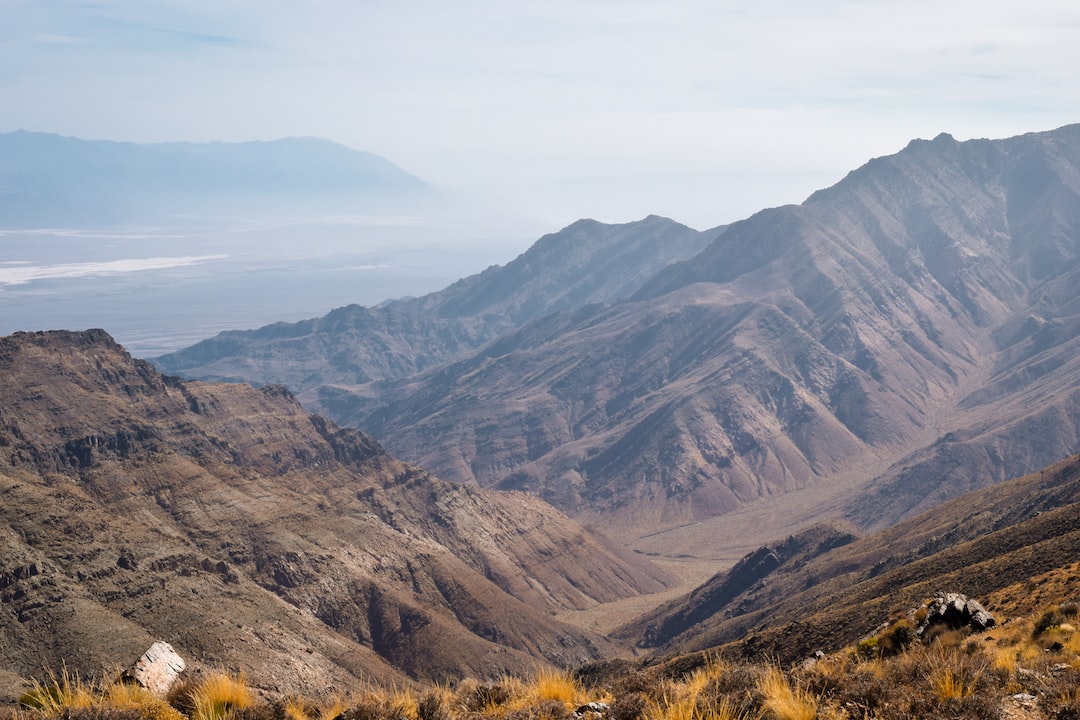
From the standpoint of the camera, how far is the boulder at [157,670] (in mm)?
15445

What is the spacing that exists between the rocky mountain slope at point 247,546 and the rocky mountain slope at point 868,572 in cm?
1563

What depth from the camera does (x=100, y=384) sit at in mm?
104938

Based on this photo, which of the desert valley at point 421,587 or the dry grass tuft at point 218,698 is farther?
the desert valley at point 421,587

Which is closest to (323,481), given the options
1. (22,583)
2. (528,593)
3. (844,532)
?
(528,593)

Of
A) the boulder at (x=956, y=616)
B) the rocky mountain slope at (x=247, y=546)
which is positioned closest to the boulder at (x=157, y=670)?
the boulder at (x=956, y=616)

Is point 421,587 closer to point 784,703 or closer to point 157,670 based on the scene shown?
point 157,670

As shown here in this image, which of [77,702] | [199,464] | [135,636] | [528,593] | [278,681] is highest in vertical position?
[77,702]

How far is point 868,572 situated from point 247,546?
186ft

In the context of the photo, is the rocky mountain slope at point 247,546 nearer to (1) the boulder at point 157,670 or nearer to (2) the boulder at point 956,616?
(1) the boulder at point 157,670

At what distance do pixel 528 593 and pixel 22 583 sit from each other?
208 ft

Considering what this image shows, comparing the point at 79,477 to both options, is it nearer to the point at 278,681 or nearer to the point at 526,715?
the point at 278,681

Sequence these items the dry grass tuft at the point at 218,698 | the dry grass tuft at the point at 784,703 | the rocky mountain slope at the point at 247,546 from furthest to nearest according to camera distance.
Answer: the rocky mountain slope at the point at 247,546 → the dry grass tuft at the point at 218,698 → the dry grass tuft at the point at 784,703

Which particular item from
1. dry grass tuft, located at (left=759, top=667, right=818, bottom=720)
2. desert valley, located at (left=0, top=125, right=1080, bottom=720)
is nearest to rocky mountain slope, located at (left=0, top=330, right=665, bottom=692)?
desert valley, located at (left=0, top=125, right=1080, bottom=720)

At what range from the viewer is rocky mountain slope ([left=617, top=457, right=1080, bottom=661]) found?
121ft
